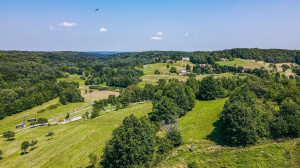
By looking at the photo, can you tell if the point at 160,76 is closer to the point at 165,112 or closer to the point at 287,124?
the point at 165,112

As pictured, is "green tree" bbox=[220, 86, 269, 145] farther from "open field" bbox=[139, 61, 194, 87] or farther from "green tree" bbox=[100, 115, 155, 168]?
"open field" bbox=[139, 61, 194, 87]

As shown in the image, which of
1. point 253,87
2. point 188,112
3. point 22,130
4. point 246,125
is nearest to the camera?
point 246,125

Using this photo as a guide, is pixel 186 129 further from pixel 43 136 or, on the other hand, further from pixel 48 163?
pixel 43 136

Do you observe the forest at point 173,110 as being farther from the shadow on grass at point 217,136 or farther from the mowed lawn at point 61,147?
the mowed lawn at point 61,147

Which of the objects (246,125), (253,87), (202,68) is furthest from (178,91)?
(202,68)

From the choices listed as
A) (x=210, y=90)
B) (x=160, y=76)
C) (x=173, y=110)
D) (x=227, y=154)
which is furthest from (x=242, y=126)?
(x=160, y=76)
